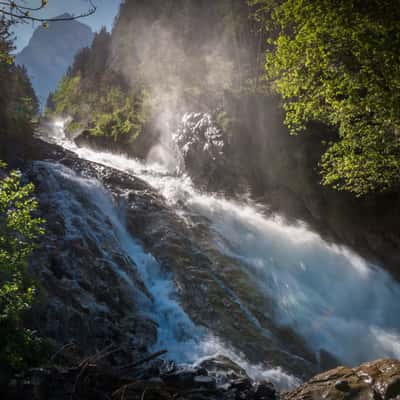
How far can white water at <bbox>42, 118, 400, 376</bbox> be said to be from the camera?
11.8 metres

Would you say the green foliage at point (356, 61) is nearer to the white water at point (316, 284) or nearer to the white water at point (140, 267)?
the white water at point (316, 284)

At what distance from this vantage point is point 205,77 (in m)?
28.8

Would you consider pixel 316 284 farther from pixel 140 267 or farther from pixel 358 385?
pixel 358 385

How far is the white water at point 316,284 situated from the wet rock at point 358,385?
5.39 m

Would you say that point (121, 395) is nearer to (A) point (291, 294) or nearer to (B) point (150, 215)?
(A) point (291, 294)

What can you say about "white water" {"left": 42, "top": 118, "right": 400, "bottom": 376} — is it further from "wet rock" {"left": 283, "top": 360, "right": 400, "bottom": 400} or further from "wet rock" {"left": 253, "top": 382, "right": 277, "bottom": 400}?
"wet rock" {"left": 253, "top": 382, "right": 277, "bottom": 400}

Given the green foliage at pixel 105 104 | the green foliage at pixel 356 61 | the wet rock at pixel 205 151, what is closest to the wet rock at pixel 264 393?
the green foliage at pixel 356 61

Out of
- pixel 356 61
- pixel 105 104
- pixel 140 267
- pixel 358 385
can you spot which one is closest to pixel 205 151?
pixel 140 267

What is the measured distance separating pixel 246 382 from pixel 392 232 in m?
12.5

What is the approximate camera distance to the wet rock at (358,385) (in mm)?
5320

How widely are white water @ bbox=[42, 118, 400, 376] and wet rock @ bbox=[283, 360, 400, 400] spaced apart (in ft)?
17.7

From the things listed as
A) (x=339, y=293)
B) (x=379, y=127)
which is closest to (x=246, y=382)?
(x=379, y=127)

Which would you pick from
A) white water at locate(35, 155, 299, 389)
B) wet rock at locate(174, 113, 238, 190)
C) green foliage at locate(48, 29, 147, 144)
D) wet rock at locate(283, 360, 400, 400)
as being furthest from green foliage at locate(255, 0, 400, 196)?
green foliage at locate(48, 29, 147, 144)

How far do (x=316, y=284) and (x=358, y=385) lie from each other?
32.1 ft
